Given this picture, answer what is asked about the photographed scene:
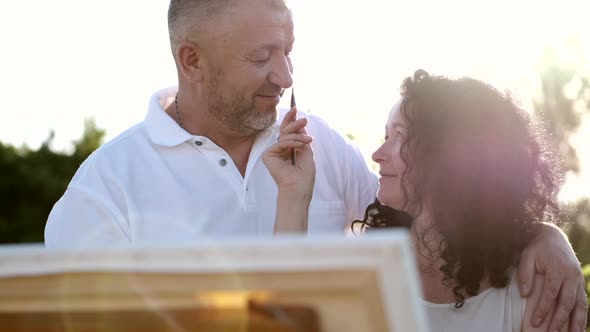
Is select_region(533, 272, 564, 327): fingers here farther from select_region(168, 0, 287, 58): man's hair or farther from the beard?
select_region(168, 0, 287, 58): man's hair

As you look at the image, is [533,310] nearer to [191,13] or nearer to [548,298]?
[548,298]

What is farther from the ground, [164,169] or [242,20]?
[242,20]

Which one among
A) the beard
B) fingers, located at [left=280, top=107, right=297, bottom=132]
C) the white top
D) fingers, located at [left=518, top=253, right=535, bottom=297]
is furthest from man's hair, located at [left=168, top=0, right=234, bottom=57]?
fingers, located at [left=518, top=253, right=535, bottom=297]

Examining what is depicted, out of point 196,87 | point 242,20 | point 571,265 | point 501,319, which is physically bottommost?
point 501,319

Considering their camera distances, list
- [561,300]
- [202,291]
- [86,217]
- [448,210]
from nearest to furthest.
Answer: [202,291], [561,300], [448,210], [86,217]

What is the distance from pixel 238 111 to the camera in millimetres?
3930

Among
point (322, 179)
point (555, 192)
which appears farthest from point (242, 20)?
point (555, 192)

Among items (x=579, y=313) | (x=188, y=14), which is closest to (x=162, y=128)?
(x=188, y=14)

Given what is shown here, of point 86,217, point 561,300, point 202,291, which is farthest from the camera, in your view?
point 86,217

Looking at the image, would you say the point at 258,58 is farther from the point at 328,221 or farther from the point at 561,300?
the point at 561,300

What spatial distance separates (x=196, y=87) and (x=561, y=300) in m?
1.90

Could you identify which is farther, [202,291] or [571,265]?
[571,265]

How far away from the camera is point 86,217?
3588mm

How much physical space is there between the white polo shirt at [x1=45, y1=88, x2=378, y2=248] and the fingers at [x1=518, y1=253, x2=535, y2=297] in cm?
105
